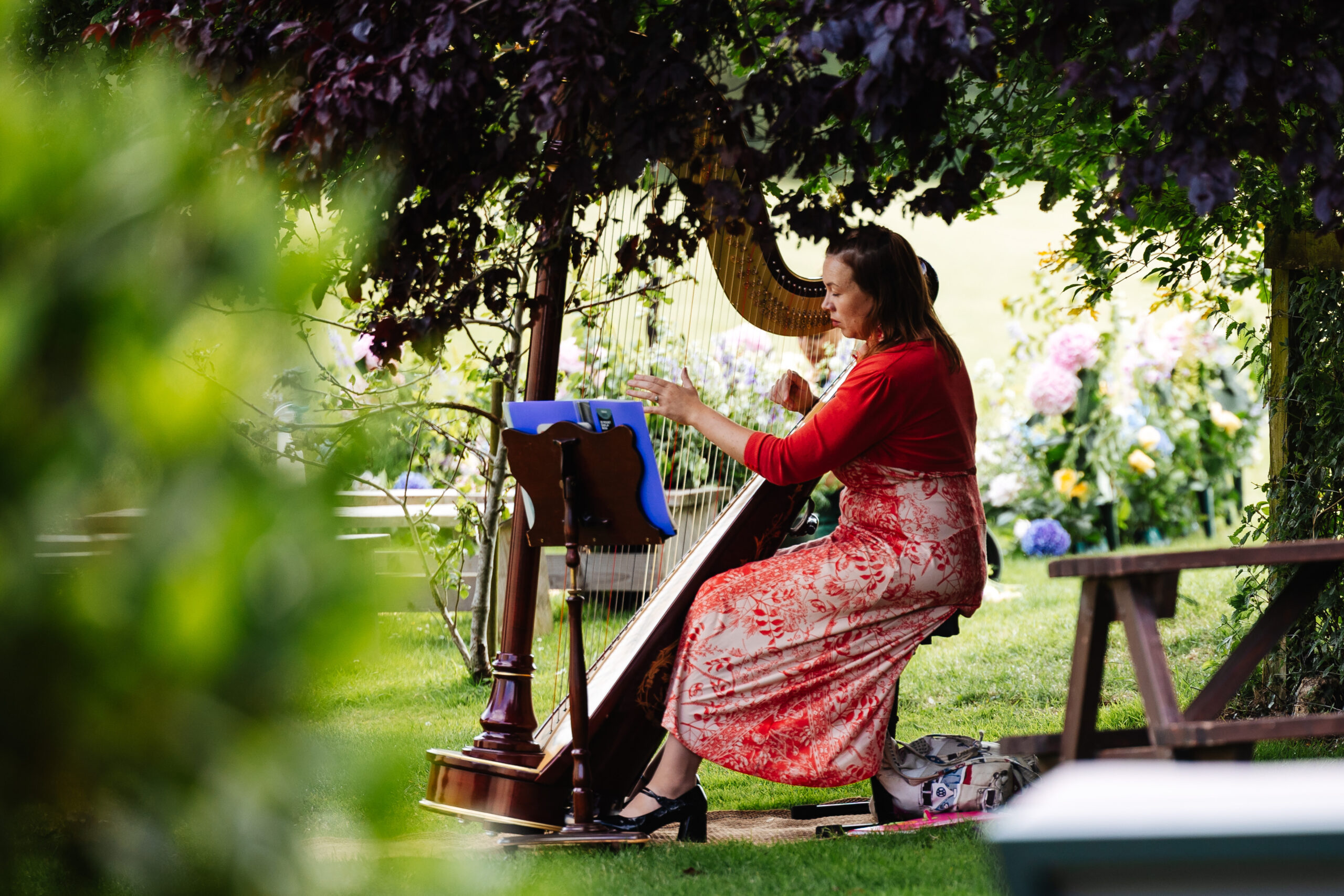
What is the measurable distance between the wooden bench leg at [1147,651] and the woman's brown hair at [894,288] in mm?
1107

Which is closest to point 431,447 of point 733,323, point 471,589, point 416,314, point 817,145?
point 471,589

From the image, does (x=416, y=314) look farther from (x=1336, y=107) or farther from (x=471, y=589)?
(x=471, y=589)

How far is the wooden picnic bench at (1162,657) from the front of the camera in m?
1.81

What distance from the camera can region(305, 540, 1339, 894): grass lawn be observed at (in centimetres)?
65

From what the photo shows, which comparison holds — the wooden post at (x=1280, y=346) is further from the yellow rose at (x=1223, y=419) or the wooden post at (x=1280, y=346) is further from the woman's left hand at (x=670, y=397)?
the yellow rose at (x=1223, y=419)

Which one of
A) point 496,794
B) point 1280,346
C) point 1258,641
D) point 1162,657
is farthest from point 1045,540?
point 1162,657

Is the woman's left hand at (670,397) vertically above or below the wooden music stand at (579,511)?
above

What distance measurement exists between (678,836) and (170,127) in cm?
253

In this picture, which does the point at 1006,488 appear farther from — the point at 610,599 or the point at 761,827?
the point at 610,599

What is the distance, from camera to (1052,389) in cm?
782

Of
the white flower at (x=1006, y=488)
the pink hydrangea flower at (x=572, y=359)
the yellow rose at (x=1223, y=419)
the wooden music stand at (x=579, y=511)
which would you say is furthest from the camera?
the yellow rose at (x=1223, y=419)

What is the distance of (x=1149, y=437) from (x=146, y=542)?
8.19 m

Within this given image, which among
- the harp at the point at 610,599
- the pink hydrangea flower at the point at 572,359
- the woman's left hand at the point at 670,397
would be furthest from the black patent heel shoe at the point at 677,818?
the pink hydrangea flower at the point at 572,359

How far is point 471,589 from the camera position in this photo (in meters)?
6.10
